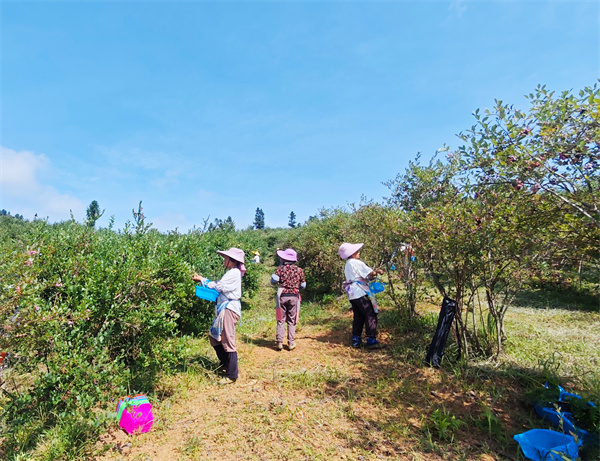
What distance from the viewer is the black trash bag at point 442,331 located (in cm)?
431

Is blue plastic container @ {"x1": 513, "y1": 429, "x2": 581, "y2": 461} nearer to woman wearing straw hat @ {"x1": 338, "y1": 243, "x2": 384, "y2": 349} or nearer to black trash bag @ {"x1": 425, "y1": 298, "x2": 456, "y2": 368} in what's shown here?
black trash bag @ {"x1": 425, "y1": 298, "x2": 456, "y2": 368}

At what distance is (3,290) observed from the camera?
261cm

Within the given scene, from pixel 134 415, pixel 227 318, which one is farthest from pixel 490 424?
pixel 134 415

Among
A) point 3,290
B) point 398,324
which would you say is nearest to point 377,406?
point 398,324

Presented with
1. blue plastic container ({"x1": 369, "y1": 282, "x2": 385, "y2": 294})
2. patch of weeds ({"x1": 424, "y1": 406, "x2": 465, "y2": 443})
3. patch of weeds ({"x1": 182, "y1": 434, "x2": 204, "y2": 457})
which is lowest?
patch of weeds ({"x1": 182, "y1": 434, "x2": 204, "y2": 457})

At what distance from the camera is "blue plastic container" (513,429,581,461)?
2463 mm

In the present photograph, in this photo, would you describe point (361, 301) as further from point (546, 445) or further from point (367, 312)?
point (546, 445)

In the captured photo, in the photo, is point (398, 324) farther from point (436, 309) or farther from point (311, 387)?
point (311, 387)

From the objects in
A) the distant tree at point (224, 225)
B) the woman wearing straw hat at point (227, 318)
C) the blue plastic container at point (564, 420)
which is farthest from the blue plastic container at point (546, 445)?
the distant tree at point (224, 225)

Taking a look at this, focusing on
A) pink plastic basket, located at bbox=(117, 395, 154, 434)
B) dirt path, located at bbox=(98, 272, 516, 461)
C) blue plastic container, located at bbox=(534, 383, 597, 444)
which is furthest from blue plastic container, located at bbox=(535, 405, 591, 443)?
pink plastic basket, located at bbox=(117, 395, 154, 434)

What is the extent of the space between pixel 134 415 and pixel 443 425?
9.27 ft

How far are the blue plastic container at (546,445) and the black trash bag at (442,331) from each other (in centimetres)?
160

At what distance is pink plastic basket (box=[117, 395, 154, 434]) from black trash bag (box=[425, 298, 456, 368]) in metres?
3.36

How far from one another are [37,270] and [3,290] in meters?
0.43
